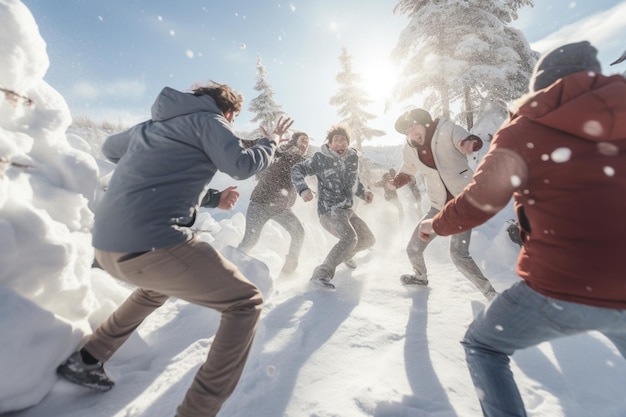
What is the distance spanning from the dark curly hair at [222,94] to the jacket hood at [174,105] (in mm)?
244

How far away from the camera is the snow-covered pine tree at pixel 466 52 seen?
47.3ft

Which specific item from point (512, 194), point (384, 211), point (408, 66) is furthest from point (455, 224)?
point (408, 66)

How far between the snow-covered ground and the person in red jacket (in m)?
0.85

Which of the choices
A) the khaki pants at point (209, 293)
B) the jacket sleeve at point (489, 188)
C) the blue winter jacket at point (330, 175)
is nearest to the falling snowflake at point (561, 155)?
the jacket sleeve at point (489, 188)

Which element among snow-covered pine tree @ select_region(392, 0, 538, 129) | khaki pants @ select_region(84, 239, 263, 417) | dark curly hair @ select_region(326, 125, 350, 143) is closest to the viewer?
khaki pants @ select_region(84, 239, 263, 417)

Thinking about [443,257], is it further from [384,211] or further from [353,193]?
[384,211]

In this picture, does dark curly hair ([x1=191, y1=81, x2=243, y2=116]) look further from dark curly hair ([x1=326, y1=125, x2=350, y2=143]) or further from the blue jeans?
dark curly hair ([x1=326, y1=125, x2=350, y2=143])

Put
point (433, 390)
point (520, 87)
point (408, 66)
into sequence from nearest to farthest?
point (433, 390), point (520, 87), point (408, 66)

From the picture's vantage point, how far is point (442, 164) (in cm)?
411

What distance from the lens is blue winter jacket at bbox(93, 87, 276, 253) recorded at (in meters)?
1.85

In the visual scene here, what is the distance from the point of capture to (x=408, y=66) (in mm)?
16734

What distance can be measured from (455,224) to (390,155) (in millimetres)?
50668

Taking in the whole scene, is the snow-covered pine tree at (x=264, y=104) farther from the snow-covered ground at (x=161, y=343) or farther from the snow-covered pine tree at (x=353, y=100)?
the snow-covered ground at (x=161, y=343)

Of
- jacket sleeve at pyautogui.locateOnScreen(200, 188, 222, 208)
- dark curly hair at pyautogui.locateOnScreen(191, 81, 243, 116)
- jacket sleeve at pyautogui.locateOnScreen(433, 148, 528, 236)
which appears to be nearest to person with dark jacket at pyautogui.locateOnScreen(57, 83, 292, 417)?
dark curly hair at pyautogui.locateOnScreen(191, 81, 243, 116)
